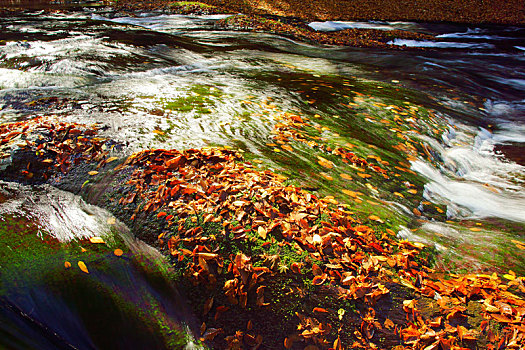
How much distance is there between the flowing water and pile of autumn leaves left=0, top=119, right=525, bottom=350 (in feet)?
1.20

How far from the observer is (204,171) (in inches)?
159

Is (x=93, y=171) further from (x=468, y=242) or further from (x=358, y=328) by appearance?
(x=468, y=242)

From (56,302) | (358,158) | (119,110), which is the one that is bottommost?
(56,302)

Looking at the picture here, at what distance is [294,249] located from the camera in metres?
3.26

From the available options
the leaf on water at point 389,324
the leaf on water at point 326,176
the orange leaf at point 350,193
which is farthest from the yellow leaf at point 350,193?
the leaf on water at point 389,324

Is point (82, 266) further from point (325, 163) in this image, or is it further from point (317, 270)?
point (325, 163)

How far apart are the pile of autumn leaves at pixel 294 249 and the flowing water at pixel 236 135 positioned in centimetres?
37

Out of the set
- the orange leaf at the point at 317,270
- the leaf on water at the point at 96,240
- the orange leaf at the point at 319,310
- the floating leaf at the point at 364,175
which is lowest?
the orange leaf at the point at 319,310

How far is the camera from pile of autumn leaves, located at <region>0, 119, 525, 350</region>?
2789mm

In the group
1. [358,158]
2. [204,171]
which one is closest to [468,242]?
[358,158]

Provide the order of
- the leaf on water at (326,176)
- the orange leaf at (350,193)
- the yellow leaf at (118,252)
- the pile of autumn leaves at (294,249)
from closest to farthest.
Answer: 1. the pile of autumn leaves at (294,249)
2. the yellow leaf at (118,252)
3. the orange leaf at (350,193)
4. the leaf on water at (326,176)

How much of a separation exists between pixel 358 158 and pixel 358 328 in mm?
3159

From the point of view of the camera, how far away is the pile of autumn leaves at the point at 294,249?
2.79 metres

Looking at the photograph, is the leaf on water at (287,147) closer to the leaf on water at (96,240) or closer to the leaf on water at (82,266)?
the leaf on water at (96,240)
